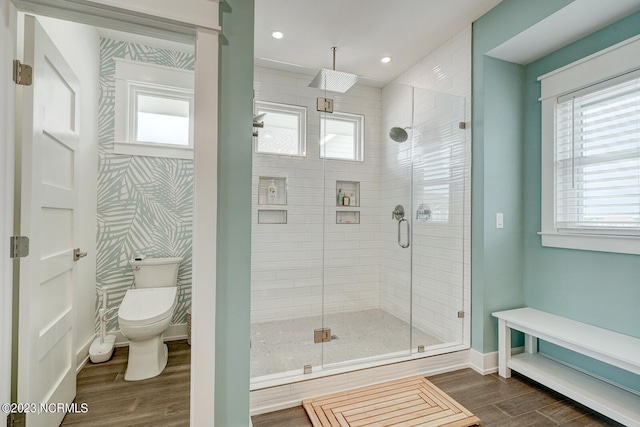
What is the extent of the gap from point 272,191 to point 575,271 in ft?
7.77

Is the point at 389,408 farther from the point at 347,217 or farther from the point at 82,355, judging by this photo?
the point at 82,355

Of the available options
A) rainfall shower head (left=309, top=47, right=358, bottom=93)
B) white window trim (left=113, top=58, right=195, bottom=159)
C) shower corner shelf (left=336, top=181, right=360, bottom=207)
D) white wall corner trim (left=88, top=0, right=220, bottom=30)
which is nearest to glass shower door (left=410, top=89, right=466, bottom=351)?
shower corner shelf (left=336, top=181, right=360, bottom=207)

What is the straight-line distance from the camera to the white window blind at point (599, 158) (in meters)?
1.84

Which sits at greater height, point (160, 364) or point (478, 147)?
point (478, 147)

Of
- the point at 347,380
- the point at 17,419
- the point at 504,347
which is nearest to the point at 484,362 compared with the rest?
the point at 504,347

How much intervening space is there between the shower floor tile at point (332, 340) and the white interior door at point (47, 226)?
3.57 ft

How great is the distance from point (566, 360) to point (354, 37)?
302cm

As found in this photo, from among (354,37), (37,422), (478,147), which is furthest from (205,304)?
(354,37)

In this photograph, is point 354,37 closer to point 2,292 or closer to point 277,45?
point 277,45

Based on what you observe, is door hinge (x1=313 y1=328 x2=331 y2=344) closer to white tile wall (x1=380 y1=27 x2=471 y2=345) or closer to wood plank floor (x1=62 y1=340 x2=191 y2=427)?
white tile wall (x1=380 y1=27 x2=471 y2=345)

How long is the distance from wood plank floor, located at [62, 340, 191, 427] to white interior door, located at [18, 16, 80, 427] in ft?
0.47

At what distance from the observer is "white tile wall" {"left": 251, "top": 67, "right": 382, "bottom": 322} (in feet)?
8.44

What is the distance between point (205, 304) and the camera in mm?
1429

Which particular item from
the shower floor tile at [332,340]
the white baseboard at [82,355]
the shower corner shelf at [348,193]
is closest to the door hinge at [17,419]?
the white baseboard at [82,355]
